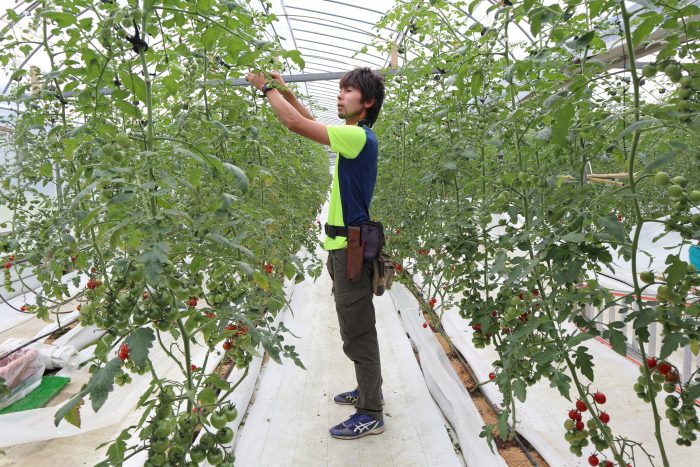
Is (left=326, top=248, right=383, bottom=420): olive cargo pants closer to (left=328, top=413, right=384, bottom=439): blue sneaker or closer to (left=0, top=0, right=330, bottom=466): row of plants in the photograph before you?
(left=328, top=413, right=384, bottom=439): blue sneaker

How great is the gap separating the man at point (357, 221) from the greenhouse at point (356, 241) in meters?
0.01

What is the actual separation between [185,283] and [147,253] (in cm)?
34

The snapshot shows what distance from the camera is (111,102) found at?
135 centimetres

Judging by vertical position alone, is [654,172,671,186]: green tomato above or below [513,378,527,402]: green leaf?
above

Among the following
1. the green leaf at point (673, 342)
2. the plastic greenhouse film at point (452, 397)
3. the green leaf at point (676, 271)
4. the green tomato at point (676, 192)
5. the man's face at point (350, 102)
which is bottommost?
the plastic greenhouse film at point (452, 397)

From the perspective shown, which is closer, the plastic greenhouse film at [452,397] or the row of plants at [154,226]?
the row of plants at [154,226]

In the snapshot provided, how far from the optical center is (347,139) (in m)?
2.05

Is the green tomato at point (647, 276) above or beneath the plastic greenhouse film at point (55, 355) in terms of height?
above

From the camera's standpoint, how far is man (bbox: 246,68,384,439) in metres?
2.19

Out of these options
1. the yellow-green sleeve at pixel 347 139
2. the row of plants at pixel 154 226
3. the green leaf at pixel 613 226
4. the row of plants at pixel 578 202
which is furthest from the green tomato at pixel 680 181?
the yellow-green sleeve at pixel 347 139

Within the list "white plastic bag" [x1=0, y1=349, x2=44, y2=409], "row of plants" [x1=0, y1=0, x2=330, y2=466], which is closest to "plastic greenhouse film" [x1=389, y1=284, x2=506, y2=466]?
"row of plants" [x1=0, y1=0, x2=330, y2=466]

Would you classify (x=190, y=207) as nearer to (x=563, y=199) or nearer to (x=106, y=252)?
(x=106, y=252)

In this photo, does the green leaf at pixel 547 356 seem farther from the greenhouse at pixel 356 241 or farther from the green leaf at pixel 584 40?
the green leaf at pixel 584 40

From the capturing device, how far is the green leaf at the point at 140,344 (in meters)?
0.88
